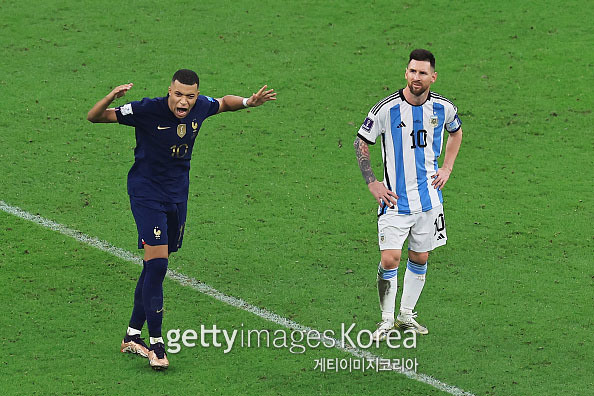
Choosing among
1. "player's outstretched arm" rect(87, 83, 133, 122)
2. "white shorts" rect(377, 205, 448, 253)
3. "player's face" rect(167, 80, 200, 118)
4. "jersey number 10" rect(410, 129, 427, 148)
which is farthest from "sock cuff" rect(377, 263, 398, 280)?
"player's outstretched arm" rect(87, 83, 133, 122)

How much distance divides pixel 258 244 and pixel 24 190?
8.99ft

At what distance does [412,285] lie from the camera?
27.3 feet

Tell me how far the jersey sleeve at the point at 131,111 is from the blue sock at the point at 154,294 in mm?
1042

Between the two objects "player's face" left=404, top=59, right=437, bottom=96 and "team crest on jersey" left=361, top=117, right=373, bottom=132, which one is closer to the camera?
"player's face" left=404, top=59, right=437, bottom=96

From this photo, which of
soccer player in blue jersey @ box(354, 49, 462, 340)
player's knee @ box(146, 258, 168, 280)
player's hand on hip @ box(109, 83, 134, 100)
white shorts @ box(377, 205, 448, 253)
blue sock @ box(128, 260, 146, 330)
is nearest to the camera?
player's hand on hip @ box(109, 83, 134, 100)

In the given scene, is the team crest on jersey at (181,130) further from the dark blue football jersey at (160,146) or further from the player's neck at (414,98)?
the player's neck at (414,98)

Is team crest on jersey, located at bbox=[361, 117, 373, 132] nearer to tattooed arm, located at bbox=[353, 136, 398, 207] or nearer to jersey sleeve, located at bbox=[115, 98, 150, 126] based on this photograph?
tattooed arm, located at bbox=[353, 136, 398, 207]

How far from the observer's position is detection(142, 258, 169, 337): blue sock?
7.51m

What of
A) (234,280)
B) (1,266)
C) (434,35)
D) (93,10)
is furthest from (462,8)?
(1,266)

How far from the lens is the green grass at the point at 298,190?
7816mm

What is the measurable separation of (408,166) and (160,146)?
76.5 inches

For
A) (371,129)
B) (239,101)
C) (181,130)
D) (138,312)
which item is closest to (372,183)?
(371,129)

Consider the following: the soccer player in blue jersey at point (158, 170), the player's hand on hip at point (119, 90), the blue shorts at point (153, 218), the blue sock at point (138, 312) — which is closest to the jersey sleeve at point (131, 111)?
the soccer player in blue jersey at point (158, 170)

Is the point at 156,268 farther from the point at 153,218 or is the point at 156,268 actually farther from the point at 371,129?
the point at 371,129
